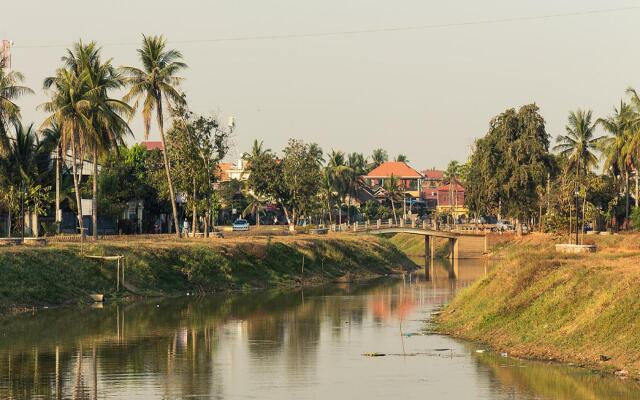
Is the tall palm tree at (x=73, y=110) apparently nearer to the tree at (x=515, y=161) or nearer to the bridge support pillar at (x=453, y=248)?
the tree at (x=515, y=161)

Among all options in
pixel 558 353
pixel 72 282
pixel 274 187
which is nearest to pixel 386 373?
pixel 558 353

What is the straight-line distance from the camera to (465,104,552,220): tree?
479 ft

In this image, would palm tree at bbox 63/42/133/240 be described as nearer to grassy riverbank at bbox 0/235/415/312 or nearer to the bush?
grassy riverbank at bbox 0/235/415/312

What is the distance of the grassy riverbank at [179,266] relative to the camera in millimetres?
72375

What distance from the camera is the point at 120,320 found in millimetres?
64875

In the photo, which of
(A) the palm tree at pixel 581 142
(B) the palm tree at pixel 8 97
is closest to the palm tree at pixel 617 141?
(A) the palm tree at pixel 581 142

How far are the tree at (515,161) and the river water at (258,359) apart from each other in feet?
238

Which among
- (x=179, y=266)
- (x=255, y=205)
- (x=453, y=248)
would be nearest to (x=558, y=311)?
(x=179, y=266)

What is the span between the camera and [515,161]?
147 metres

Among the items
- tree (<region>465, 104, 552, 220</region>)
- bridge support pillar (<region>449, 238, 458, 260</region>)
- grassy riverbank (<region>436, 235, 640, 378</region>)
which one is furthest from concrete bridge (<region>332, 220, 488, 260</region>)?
grassy riverbank (<region>436, 235, 640, 378</region>)

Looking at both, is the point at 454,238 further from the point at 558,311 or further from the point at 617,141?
the point at 558,311

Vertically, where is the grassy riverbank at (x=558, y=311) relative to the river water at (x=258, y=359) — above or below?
above

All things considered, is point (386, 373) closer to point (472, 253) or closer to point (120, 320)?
point (120, 320)

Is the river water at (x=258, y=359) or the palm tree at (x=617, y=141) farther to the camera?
the palm tree at (x=617, y=141)
